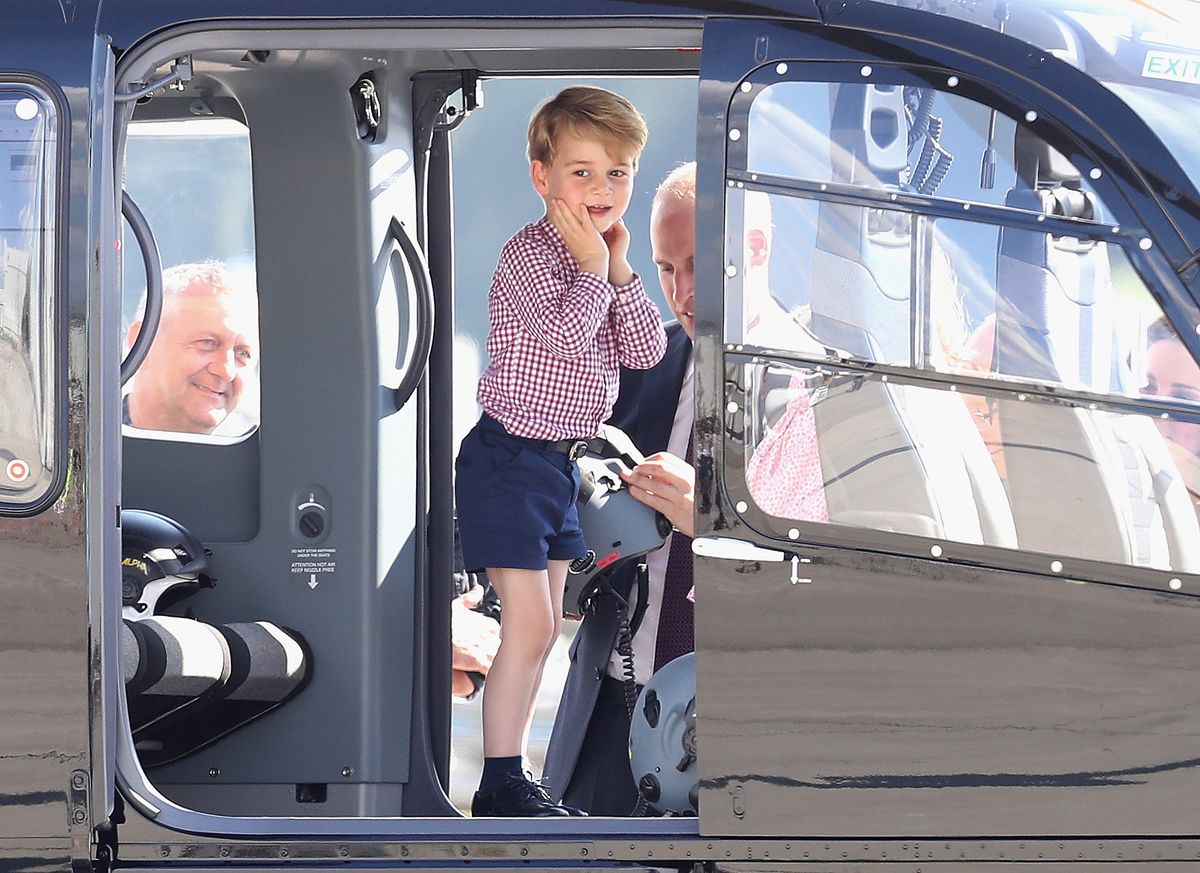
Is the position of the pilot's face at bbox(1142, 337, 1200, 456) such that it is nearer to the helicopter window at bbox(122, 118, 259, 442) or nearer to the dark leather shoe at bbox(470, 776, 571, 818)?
the dark leather shoe at bbox(470, 776, 571, 818)

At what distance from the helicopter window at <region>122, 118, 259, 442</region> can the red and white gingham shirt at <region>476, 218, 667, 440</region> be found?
2.05 feet

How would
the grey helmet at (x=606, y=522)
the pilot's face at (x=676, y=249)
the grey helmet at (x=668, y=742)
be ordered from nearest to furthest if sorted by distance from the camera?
the grey helmet at (x=668, y=742), the grey helmet at (x=606, y=522), the pilot's face at (x=676, y=249)

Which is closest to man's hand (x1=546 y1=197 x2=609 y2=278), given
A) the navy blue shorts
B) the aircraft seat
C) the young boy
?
the young boy

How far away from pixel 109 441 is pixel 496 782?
1183 millimetres

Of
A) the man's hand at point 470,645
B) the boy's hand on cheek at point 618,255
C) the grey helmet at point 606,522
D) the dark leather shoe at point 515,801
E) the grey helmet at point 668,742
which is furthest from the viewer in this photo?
the man's hand at point 470,645

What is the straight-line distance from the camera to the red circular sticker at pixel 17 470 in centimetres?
254

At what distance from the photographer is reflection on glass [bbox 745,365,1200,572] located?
8.05 feet

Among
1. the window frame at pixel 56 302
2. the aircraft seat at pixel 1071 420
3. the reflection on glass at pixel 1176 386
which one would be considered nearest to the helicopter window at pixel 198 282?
the window frame at pixel 56 302

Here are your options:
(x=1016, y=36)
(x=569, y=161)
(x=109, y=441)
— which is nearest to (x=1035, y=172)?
(x=1016, y=36)

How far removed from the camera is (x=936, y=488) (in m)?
2.50

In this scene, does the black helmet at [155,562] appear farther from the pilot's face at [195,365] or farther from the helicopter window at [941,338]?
the helicopter window at [941,338]

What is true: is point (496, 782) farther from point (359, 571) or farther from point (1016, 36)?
point (1016, 36)

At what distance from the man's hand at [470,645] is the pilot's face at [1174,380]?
2.39 m

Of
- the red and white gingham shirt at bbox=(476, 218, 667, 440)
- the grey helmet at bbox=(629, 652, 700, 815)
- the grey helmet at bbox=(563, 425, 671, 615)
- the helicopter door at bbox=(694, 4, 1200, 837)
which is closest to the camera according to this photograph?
the helicopter door at bbox=(694, 4, 1200, 837)
